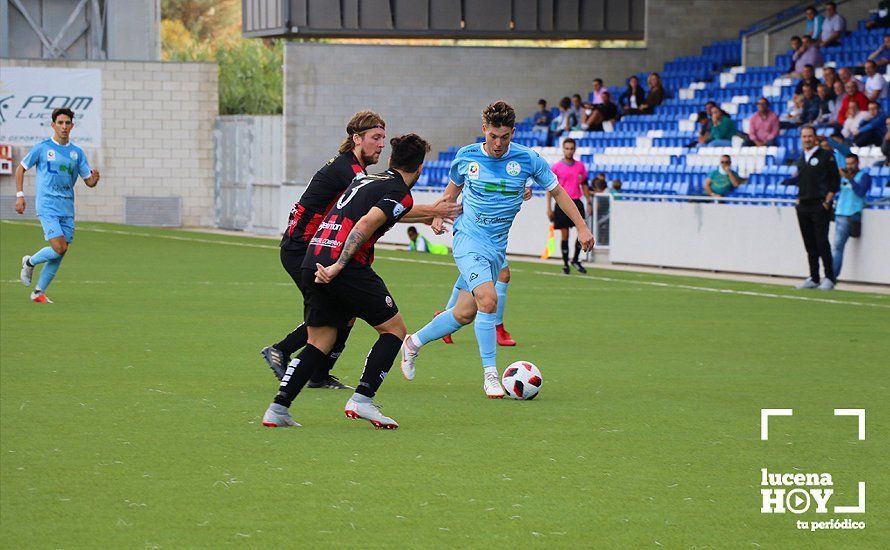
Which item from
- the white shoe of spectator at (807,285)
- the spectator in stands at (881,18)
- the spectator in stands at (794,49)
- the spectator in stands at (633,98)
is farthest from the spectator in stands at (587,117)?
the white shoe of spectator at (807,285)

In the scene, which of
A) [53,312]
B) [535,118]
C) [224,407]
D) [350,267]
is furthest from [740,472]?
[535,118]

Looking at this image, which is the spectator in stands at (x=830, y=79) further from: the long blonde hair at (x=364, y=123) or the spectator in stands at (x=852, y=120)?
the long blonde hair at (x=364, y=123)

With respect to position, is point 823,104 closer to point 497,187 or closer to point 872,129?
point 872,129

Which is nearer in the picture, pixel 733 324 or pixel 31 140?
pixel 733 324

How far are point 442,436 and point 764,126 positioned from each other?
19591 mm

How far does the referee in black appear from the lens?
20.2 m

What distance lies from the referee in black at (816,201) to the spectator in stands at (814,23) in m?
10.8

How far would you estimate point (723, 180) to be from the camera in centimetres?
2500

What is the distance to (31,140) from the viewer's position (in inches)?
1496

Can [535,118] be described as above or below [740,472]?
above

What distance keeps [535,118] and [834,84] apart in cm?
1065

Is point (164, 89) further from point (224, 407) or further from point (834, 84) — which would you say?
point (224, 407)

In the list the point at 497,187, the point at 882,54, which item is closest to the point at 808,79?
the point at 882,54

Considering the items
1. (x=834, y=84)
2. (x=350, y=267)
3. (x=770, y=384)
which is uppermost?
(x=834, y=84)
